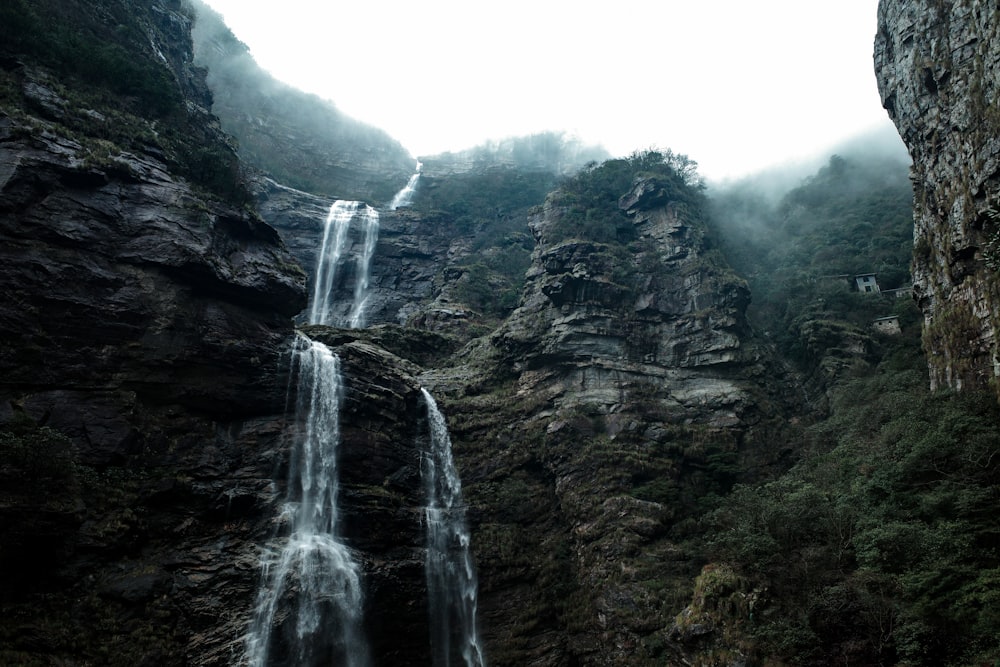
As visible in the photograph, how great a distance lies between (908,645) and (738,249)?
46367 millimetres

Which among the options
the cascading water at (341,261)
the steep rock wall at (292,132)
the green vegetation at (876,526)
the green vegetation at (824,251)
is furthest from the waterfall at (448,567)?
the steep rock wall at (292,132)

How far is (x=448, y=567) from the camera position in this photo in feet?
85.0

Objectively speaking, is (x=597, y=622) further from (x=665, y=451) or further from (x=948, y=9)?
(x=948, y=9)

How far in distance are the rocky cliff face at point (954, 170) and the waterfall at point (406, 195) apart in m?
48.3

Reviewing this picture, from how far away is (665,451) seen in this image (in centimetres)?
3048

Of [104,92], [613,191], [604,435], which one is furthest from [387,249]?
[604,435]

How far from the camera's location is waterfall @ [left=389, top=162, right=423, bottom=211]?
217 ft

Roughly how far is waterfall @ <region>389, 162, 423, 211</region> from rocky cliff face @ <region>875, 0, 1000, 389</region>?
48.3 m

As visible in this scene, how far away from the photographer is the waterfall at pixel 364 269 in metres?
49.8

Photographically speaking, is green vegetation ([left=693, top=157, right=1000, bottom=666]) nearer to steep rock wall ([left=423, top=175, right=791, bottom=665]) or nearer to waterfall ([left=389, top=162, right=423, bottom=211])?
steep rock wall ([left=423, top=175, right=791, bottom=665])

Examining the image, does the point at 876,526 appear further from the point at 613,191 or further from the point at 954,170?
the point at 613,191

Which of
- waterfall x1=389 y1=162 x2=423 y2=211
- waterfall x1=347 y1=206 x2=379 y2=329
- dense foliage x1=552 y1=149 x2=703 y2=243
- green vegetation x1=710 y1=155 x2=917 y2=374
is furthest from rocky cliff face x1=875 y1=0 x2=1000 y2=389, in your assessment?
waterfall x1=389 y1=162 x2=423 y2=211

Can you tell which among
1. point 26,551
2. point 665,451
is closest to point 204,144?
point 26,551

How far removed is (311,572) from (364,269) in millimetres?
35085
